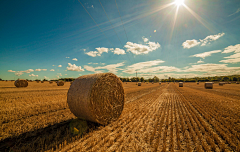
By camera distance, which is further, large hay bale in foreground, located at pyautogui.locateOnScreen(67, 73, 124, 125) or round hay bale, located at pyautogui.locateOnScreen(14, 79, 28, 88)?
round hay bale, located at pyautogui.locateOnScreen(14, 79, 28, 88)

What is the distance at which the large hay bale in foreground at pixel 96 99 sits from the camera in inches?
190

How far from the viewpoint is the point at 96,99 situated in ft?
16.5

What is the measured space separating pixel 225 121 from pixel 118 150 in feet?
19.4

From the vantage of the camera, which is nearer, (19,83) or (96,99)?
(96,99)

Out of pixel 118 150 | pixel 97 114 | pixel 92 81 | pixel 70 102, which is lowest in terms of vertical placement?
pixel 118 150

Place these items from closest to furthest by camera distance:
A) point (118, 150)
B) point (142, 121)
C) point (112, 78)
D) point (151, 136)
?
point (118, 150), point (151, 136), point (142, 121), point (112, 78)

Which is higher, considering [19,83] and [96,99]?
[19,83]

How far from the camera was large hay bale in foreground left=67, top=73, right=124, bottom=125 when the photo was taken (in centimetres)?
482

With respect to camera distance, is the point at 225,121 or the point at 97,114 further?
the point at 225,121

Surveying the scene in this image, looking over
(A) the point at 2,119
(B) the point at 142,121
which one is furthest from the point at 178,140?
(A) the point at 2,119

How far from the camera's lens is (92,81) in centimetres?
518

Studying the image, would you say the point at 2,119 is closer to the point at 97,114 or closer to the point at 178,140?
the point at 97,114

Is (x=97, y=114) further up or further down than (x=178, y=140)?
further up

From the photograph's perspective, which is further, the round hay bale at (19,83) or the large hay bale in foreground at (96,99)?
the round hay bale at (19,83)
